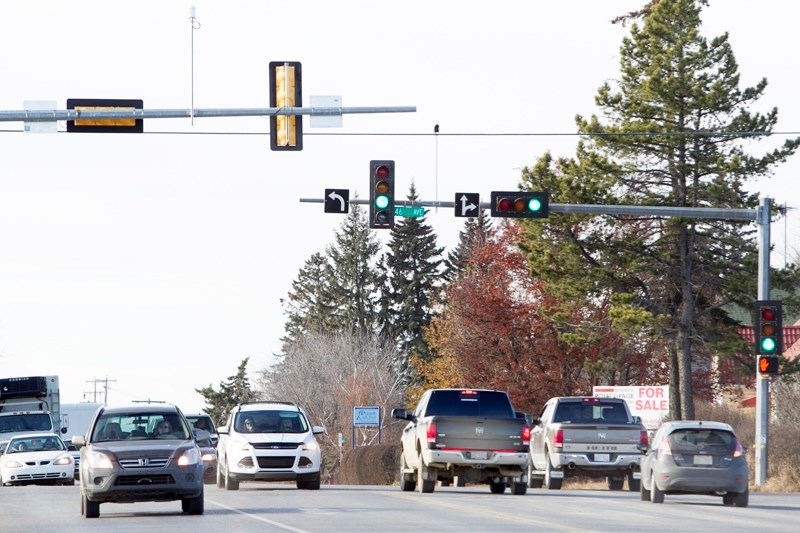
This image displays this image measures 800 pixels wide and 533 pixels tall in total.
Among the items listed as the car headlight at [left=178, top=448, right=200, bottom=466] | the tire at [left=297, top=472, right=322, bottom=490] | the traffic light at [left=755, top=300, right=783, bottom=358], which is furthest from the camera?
the traffic light at [left=755, top=300, right=783, bottom=358]

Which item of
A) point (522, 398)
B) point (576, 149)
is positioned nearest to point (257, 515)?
point (576, 149)

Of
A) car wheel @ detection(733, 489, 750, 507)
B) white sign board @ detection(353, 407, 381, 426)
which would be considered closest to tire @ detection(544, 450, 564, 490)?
car wheel @ detection(733, 489, 750, 507)

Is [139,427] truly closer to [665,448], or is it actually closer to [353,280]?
[665,448]

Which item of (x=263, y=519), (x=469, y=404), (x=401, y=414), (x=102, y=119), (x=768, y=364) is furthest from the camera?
(x=768, y=364)

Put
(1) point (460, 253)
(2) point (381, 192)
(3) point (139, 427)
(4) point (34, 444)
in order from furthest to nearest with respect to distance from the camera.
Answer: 1. (1) point (460, 253)
2. (4) point (34, 444)
3. (2) point (381, 192)
4. (3) point (139, 427)

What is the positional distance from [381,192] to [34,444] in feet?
60.9

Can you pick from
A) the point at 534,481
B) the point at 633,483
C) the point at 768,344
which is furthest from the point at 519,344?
the point at 768,344

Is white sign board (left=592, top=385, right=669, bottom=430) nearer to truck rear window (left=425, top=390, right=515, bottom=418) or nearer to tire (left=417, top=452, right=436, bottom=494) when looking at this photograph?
truck rear window (left=425, top=390, right=515, bottom=418)

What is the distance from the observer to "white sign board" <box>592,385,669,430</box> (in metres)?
46.2

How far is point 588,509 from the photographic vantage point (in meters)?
23.5

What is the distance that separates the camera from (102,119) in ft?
71.7

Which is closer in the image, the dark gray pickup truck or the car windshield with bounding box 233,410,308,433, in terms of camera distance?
the dark gray pickup truck

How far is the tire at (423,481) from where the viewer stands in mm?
29203

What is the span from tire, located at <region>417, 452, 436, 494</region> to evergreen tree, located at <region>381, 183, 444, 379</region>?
3119 inches
